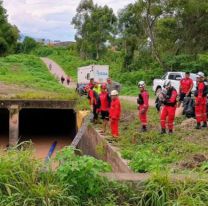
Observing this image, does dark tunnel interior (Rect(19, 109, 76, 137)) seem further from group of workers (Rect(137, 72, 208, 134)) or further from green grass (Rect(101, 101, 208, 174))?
group of workers (Rect(137, 72, 208, 134))

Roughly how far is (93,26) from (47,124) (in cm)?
4065

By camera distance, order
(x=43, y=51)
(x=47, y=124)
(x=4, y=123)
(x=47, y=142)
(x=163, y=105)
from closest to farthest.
A: 1. (x=163, y=105)
2. (x=47, y=142)
3. (x=4, y=123)
4. (x=47, y=124)
5. (x=43, y=51)

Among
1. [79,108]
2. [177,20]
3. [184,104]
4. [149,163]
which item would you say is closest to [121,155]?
[149,163]

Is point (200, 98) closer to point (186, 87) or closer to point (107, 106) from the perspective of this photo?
point (107, 106)

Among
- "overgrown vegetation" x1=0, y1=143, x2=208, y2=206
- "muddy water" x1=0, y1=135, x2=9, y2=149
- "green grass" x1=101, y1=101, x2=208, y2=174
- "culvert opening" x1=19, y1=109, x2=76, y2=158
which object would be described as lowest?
"muddy water" x1=0, y1=135, x2=9, y2=149

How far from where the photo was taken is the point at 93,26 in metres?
72.0

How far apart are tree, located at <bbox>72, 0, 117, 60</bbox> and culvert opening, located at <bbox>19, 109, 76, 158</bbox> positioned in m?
38.8

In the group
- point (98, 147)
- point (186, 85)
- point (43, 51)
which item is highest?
point (43, 51)

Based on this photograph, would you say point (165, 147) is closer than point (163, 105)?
Yes

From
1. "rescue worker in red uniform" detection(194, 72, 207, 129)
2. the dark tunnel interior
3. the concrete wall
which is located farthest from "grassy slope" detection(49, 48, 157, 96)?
"rescue worker in red uniform" detection(194, 72, 207, 129)

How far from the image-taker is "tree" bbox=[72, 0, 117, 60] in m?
71.5

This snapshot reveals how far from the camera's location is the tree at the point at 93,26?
71.5 metres

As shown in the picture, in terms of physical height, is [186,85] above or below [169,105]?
above

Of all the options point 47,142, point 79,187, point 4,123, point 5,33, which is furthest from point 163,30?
point 5,33
